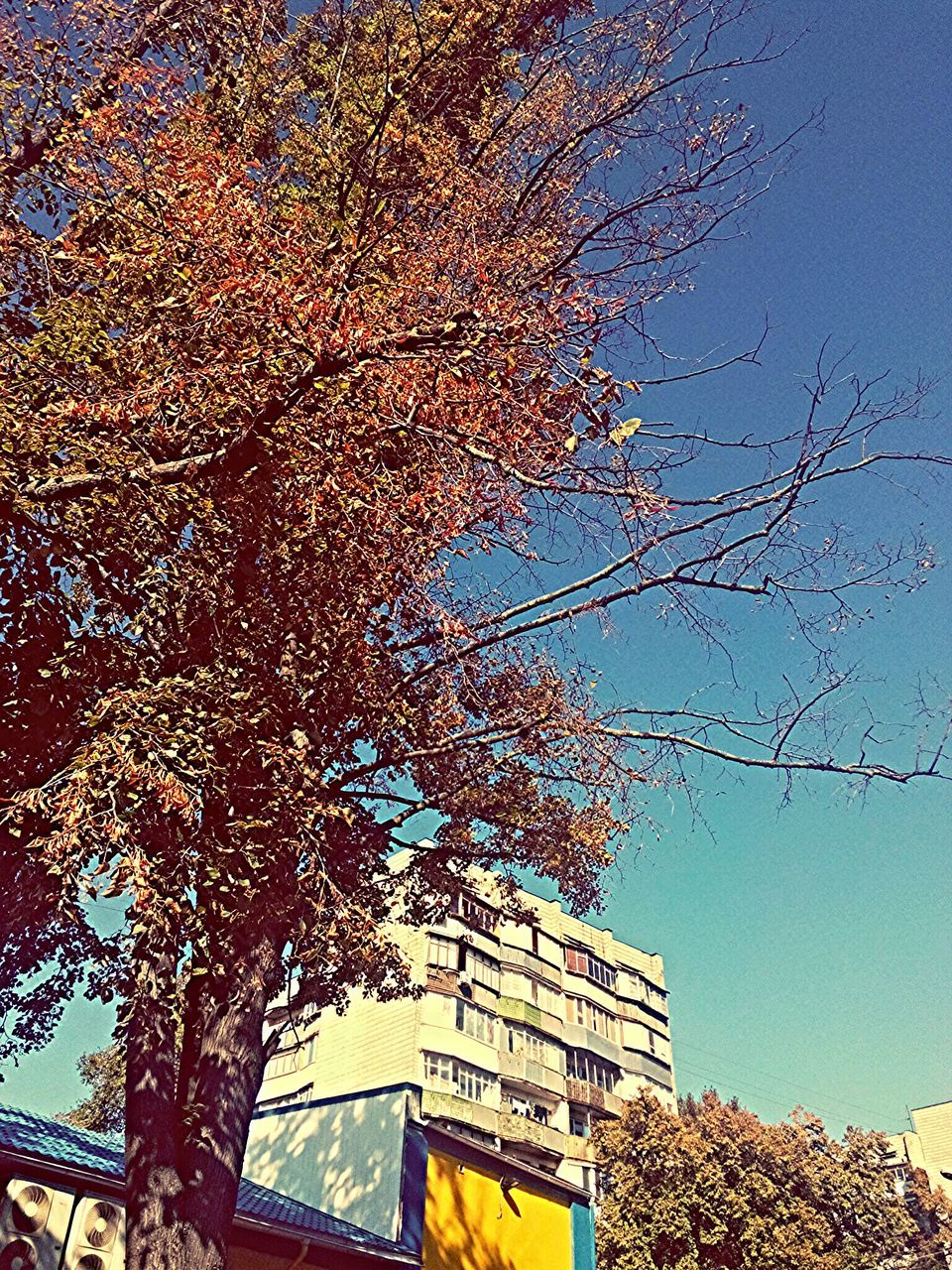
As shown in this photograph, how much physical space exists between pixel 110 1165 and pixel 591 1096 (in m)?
32.9

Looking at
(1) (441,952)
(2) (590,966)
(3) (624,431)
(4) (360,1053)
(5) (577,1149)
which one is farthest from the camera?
(2) (590,966)

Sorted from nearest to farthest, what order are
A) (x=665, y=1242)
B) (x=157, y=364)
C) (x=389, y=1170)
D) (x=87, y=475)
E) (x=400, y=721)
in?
(x=87, y=475) < (x=157, y=364) < (x=400, y=721) < (x=389, y=1170) < (x=665, y=1242)

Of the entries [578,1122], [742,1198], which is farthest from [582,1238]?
[578,1122]

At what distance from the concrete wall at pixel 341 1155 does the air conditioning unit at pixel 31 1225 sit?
20.5 feet

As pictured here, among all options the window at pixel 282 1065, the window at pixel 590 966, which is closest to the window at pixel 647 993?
the window at pixel 590 966

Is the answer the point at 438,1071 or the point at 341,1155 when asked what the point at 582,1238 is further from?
the point at 438,1071

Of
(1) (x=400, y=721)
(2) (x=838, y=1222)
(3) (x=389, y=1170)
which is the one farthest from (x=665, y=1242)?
(1) (x=400, y=721)

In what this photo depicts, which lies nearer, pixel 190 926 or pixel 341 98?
pixel 190 926

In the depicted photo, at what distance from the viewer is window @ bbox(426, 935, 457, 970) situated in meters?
33.2

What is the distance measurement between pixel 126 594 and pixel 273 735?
54.6 inches

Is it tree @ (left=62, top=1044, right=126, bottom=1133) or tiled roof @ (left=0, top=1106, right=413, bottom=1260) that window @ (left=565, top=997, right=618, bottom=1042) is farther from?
tiled roof @ (left=0, top=1106, right=413, bottom=1260)

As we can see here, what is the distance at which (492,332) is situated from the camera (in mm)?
6039

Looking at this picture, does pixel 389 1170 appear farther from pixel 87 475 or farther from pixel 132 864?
pixel 87 475

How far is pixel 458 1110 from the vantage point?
31.0 m
